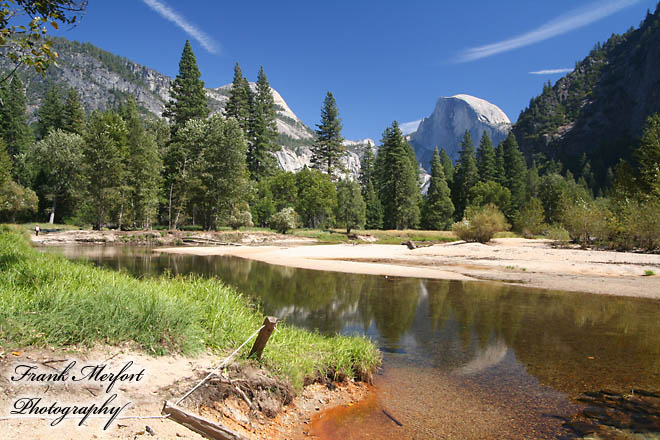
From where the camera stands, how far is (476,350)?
8312 mm

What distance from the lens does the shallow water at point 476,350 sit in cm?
525

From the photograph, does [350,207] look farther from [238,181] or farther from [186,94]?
[186,94]

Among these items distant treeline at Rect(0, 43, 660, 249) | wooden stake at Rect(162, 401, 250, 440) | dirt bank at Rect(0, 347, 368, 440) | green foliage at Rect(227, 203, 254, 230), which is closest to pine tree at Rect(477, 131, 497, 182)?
distant treeline at Rect(0, 43, 660, 249)

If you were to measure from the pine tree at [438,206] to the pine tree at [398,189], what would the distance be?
246 centimetres

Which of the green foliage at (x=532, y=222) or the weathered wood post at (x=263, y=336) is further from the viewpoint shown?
the green foliage at (x=532, y=222)

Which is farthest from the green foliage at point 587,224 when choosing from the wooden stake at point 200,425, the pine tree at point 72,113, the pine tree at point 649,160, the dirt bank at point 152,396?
the pine tree at point 72,113

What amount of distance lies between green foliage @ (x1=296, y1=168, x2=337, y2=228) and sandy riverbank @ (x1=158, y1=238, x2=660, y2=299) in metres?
28.5

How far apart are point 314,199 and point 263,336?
53088 mm

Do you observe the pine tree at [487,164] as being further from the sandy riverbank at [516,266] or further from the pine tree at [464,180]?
the sandy riverbank at [516,266]

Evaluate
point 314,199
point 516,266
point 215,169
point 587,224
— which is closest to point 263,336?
point 516,266

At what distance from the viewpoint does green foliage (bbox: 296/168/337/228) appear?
57969 mm

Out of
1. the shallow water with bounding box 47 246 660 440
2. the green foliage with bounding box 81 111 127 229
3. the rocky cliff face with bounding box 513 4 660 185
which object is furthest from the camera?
the rocky cliff face with bounding box 513 4 660 185

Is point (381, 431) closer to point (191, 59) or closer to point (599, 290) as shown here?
point (599, 290)

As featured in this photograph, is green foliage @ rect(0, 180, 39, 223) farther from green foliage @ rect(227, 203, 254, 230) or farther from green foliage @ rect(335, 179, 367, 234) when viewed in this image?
green foliage @ rect(335, 179, 367, 234)
